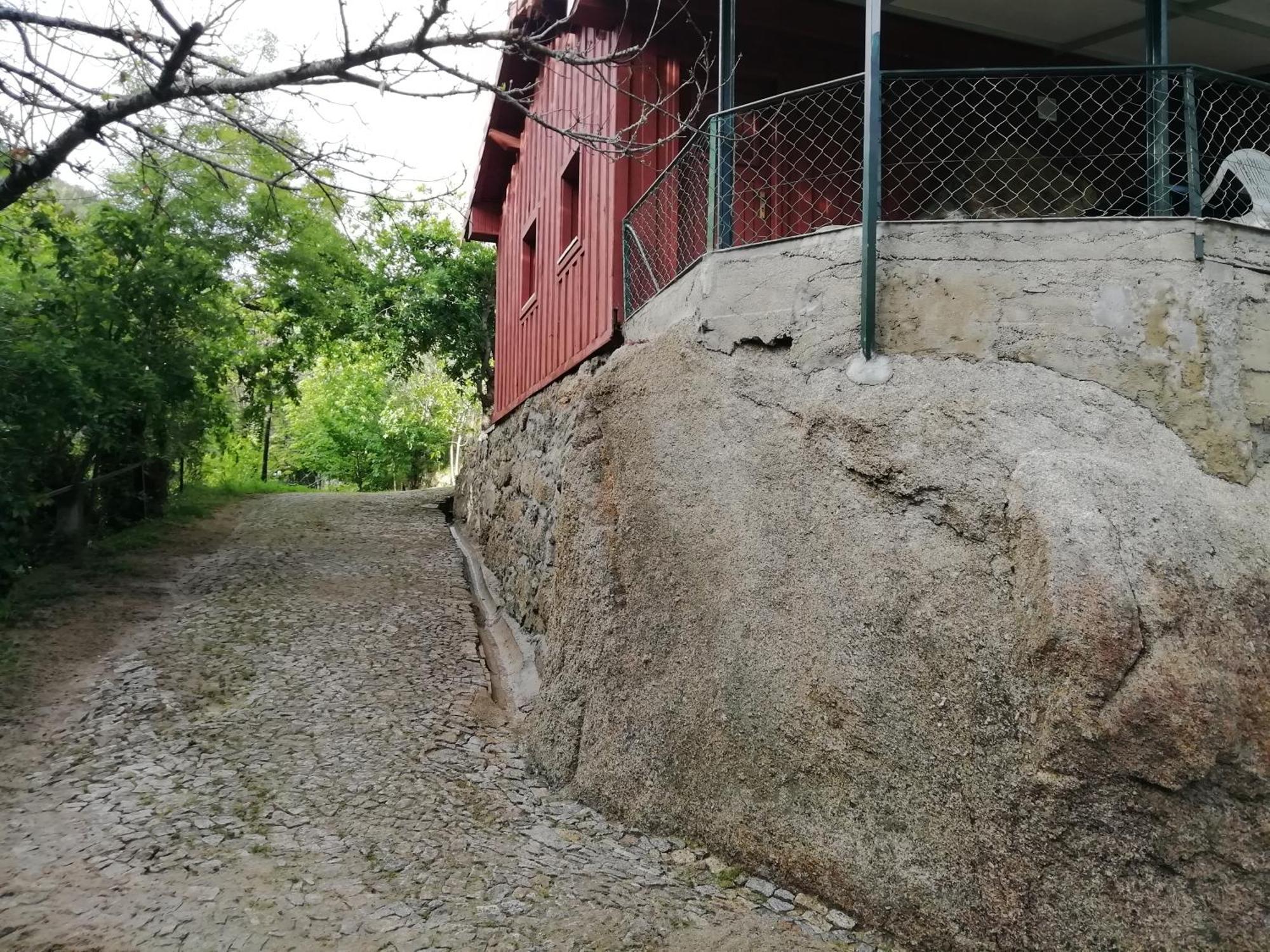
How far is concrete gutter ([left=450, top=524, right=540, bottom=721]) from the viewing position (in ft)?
19.9

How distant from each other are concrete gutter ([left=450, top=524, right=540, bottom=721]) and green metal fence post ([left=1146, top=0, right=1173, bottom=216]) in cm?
477

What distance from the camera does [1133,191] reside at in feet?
24.5

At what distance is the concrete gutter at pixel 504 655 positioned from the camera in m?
6.06

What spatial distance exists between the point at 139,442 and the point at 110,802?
6259mm

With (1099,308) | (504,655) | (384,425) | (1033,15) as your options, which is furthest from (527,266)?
(384,425)

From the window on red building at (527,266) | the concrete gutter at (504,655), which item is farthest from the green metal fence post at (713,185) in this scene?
the window on red building at (527,266)

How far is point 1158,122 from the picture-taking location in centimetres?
409

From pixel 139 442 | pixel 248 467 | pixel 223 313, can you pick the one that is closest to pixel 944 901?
pixel 139 442

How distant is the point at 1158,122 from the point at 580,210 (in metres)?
4.28

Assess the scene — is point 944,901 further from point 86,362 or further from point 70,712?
point 86,362

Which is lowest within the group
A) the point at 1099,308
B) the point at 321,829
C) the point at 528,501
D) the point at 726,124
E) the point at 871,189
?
the point at 321,829

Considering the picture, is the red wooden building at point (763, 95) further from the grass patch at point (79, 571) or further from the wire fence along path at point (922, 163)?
the grass patch at point (79, 571)

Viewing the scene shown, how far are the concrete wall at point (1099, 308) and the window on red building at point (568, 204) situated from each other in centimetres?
406

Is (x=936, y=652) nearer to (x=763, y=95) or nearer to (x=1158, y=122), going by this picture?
(x=1158, y=122)
